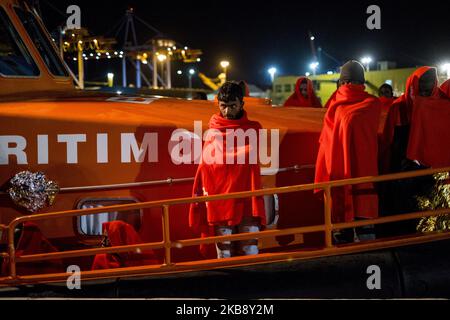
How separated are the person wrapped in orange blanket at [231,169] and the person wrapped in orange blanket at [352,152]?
1.69ft

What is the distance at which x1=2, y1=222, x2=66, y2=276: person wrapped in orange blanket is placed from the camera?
3.84m

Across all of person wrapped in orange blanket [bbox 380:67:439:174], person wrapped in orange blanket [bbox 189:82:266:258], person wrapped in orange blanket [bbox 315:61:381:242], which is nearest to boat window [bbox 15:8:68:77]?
person wrapped in orange blanket [bbox 189:82:266:258]

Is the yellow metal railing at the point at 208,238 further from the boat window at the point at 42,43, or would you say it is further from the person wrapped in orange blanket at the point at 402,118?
the boat window at the point at 42,43

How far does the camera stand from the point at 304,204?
4.40 m

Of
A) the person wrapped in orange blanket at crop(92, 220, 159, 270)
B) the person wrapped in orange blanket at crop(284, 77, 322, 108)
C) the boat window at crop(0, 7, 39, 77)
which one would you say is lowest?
the person wrapped in orange blanket at crop(92, 220, 159, 270)

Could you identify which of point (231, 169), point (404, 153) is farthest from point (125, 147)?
point (404, 153)

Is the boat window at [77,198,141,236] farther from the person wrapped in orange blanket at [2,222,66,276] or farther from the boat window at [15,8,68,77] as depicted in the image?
the boat window at [15,8,68,77]

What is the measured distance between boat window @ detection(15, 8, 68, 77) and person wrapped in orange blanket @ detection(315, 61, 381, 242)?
276 cm

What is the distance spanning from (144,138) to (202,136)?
0.43 m

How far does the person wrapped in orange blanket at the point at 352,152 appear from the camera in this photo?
12.5 feet

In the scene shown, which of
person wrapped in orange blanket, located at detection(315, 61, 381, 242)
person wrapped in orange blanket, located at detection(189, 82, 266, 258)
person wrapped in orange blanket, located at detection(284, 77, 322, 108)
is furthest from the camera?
person wrapped in orange blanket, located at detection(284, 77, 322, 108)

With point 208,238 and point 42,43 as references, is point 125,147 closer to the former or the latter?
point 208,238

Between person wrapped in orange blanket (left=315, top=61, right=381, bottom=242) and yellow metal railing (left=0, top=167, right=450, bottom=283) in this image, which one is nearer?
yellow metal railing (left=0, top=167, right=450, bottom=283)
